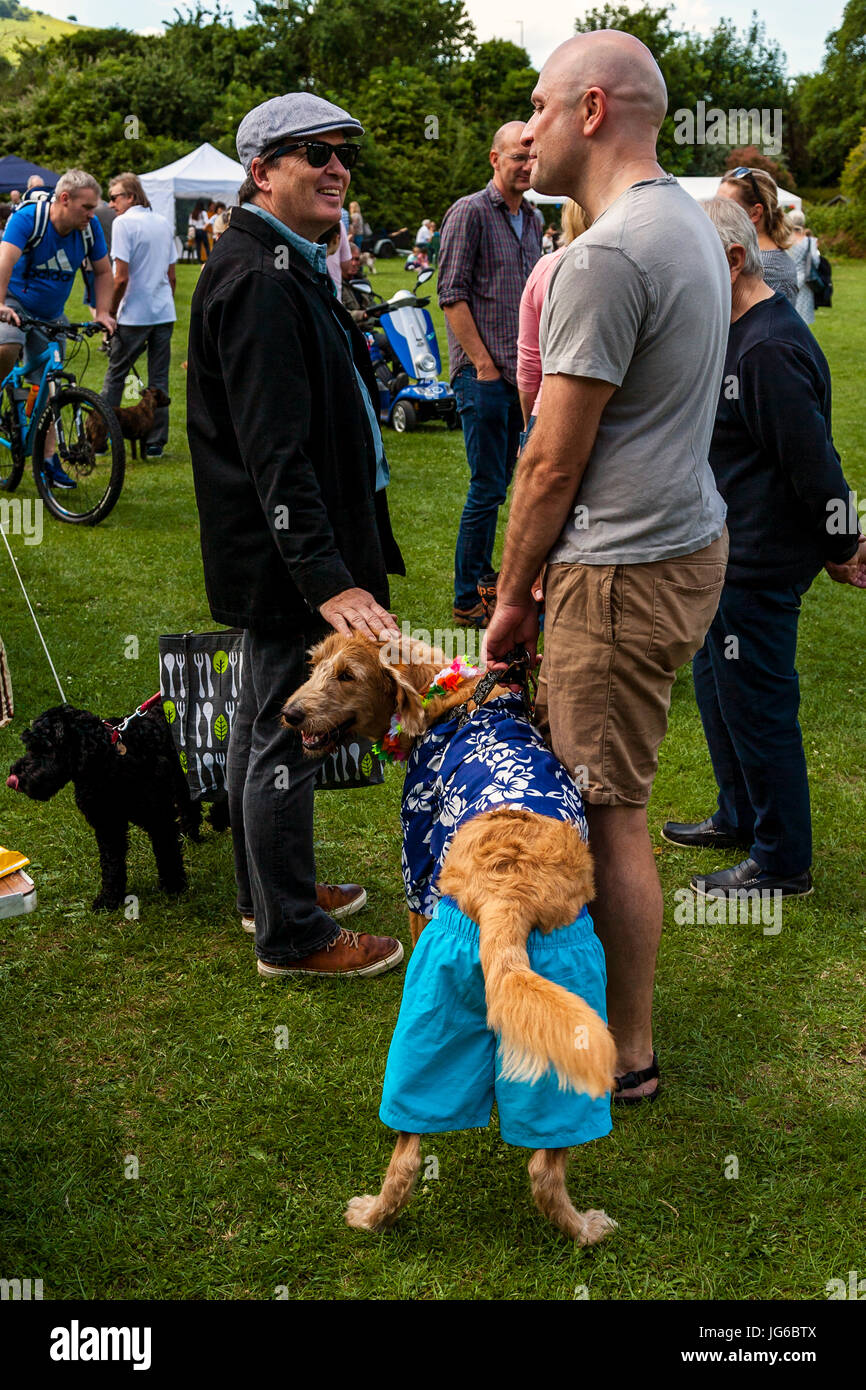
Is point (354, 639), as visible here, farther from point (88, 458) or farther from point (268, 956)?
point (88, 458)

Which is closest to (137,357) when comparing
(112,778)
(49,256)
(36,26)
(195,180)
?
(49,256)

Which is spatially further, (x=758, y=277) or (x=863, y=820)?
(x=863, y=820)

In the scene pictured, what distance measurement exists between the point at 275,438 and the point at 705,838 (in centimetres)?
247

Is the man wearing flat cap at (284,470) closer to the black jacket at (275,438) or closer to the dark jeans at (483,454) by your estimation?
the black jacket at (275,438)

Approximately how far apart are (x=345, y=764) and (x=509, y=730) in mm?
978

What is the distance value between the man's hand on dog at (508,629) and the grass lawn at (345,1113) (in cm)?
121

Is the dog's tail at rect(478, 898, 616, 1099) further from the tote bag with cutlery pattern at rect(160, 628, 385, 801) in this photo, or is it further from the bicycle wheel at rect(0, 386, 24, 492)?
the bicycle wheel at rect(0, 386, 24, 492)

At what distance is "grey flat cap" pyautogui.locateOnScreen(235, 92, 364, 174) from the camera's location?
2.81 m

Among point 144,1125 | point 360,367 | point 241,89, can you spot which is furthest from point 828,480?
point 241,89

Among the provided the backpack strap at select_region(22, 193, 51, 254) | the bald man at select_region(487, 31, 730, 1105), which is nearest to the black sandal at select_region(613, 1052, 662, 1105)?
the bald man at select_region(487, 31, 730, 1105)

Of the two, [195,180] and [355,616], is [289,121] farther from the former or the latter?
[195,180]

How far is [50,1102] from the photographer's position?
297cm

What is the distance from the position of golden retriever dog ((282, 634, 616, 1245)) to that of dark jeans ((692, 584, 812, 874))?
1371mm

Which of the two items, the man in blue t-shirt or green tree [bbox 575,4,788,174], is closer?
the man in blue t-shirt
